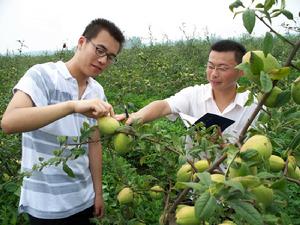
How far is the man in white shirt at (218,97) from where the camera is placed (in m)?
2.10

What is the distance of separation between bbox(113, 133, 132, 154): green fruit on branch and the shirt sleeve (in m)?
0.53

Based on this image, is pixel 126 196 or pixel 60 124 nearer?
pixel 126 196

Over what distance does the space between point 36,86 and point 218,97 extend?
3.60 feet

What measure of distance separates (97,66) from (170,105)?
68 centimetres

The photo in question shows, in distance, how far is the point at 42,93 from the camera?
5.03 feet

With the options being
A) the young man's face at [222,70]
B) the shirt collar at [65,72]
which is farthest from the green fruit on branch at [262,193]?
the young man's face at [222,70]

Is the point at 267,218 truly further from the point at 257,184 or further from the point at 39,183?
the point at 39,183

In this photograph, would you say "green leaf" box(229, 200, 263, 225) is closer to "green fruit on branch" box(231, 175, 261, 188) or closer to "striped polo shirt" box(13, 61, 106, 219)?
"green fruit on branch" box(231, 175, 261, 188)

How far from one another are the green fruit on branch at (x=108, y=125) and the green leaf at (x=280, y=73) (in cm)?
49

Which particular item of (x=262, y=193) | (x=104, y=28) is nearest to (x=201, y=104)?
(x=104, y=28)

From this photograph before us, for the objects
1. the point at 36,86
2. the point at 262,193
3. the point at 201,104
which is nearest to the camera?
the point at 262,193

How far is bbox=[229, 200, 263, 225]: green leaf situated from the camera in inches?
27.1

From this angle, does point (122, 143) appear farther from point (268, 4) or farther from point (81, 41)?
point (81, 41)

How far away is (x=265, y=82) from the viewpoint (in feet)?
2.46
